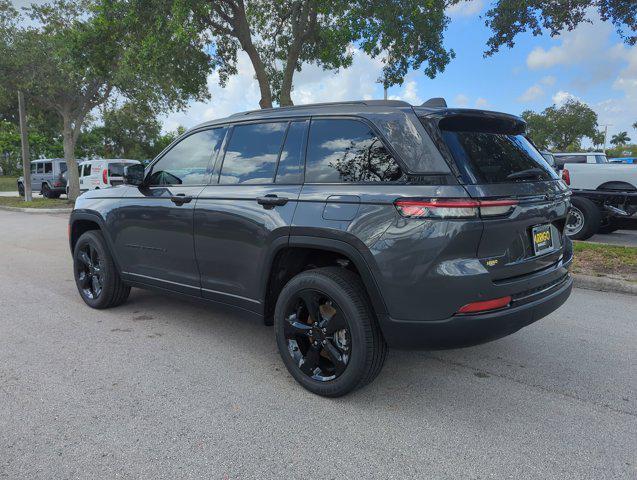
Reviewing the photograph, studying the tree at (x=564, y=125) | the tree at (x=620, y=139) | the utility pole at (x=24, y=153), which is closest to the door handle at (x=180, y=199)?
the utility pole at (x=24, y=153)

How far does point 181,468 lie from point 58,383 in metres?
1.42

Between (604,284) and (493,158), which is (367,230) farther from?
(604,284)

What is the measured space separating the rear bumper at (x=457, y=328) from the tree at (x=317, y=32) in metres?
8.99

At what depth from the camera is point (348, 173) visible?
2959 millimetres

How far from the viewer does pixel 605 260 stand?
6.71m

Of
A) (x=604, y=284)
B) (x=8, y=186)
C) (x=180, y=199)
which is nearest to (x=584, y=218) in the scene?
A: (x=604, y=284)

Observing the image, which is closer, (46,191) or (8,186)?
(46,191)

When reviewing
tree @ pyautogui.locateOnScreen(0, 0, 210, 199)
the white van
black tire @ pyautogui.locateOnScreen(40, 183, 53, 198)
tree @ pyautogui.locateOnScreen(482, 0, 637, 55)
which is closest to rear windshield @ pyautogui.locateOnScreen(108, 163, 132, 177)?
the white van

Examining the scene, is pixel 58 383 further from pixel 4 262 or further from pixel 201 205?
pixel 4 262

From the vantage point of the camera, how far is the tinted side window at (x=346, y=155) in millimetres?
2832

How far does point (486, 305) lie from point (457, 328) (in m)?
0.21

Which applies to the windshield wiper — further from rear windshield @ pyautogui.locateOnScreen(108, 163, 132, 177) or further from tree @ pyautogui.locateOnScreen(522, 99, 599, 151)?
tree @ pyautogui.locateOnScreen(522, 99, 599, 151)

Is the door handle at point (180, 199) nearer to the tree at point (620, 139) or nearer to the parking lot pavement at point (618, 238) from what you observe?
the parking lot pavement at point (618, 238)

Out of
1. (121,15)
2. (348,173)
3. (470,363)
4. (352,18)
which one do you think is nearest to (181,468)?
(348,173)
